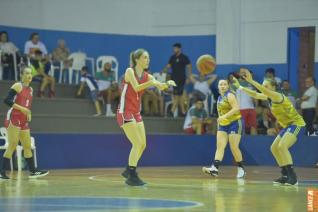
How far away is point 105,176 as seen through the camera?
17.6 metres

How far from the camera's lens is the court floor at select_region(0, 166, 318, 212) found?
10.3 metres

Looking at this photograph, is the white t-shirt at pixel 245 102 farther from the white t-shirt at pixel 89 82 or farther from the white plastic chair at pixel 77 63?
the white plastic chair at pixel 77 63

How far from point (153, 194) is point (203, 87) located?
580 inches

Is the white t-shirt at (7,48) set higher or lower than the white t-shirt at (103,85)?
higher

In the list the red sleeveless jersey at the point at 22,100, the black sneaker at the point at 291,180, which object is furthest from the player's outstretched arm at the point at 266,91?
the red sleeveless jersey at the point at 22,100

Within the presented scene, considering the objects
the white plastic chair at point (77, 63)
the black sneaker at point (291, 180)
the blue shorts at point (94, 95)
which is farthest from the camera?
the white plastic chair at point (77, 63)

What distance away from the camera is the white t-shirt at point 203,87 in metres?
26.8

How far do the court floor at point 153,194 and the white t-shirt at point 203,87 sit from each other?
9725 mm

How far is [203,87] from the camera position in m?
26.8

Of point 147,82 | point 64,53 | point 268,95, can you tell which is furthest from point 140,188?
point 64,53

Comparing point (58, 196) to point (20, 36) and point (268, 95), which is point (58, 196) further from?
point (20, 36)

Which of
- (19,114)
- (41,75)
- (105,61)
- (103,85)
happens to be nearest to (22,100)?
(19,114)

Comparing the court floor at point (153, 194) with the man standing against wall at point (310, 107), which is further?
the man standing against wall at point (310, 107)

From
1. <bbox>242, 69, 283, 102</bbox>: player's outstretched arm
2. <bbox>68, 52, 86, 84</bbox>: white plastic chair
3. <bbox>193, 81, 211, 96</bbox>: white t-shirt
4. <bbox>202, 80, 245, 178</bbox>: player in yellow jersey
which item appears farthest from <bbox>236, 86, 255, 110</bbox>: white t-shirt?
<bbox>242, 69, 283, 102</bbox>: player's outstretched arm
